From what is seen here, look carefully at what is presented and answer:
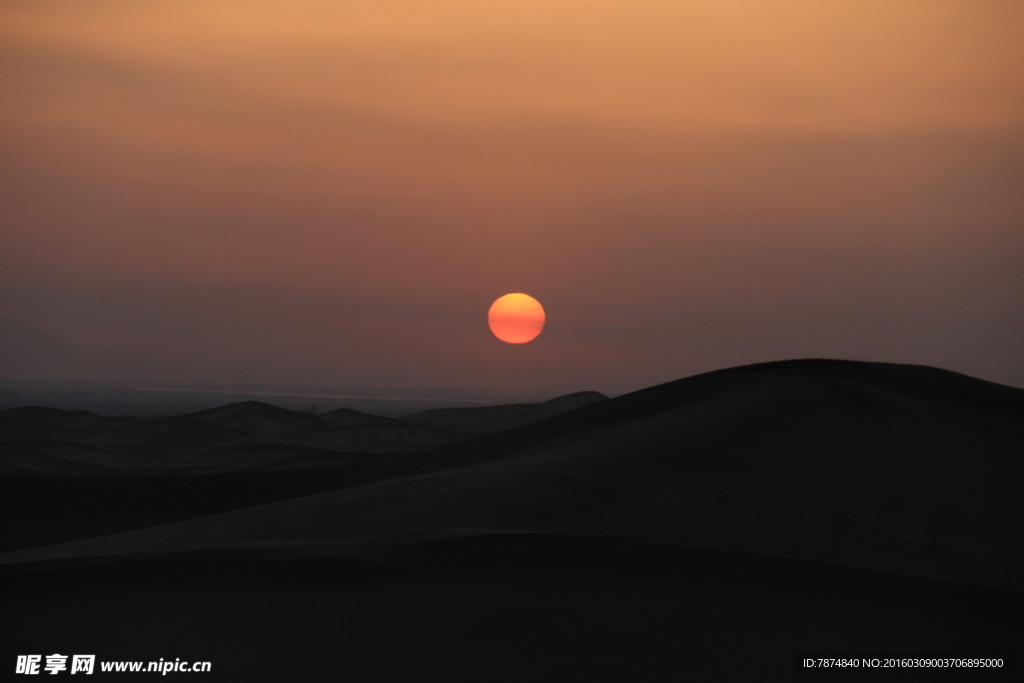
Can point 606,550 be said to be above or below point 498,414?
below

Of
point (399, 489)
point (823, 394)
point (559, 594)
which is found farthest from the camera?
point (823, 394)

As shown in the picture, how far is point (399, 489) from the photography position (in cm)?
1667

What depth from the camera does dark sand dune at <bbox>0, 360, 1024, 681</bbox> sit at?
321 inches

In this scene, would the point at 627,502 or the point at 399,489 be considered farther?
the point at 399,489

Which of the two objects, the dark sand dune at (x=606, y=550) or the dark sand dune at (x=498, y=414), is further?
the dark sand dune at (x=498, y=414)

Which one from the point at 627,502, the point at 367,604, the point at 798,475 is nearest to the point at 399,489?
the point at 627,502

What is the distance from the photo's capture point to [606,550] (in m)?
10.4

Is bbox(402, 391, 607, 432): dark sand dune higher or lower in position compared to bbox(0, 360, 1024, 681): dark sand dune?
higher

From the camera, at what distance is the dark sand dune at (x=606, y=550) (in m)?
8.16

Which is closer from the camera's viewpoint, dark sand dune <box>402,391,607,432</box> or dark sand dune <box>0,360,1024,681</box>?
dark sand dune <box>0,360,1024,681</box>

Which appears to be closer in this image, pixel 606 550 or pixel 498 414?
pixel 606 550

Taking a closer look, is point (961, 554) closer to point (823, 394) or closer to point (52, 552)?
point (823, 394)

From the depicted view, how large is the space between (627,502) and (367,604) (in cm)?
577

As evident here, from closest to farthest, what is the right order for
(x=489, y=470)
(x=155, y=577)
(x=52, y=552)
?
(x=155, y=577) < (x=52, y=552) < (x=489, y=470)
